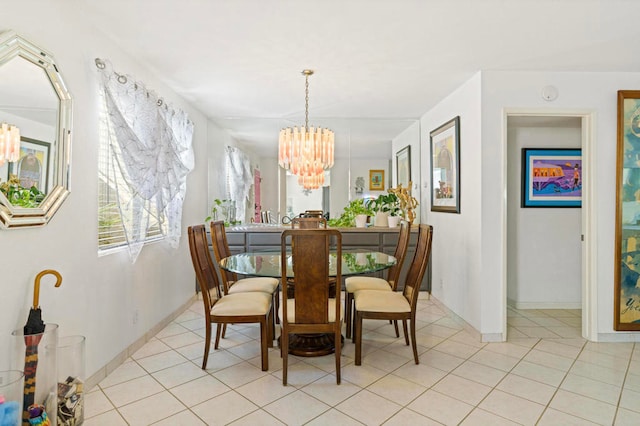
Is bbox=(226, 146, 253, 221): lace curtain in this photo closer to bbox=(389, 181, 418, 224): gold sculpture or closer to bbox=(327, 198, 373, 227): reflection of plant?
bbox=(327, 198, 373, 227): reflection of plant

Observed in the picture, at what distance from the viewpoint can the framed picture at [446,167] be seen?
370cm

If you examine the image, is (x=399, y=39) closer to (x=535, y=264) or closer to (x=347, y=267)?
(x=347, y=267)

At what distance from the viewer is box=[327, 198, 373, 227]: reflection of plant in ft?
16.3

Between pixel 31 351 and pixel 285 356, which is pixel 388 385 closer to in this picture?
pixel 285 356

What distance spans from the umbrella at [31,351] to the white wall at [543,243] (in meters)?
4.43

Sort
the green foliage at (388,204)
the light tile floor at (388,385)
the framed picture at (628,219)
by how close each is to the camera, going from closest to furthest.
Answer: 1. the light tile floor at (388,385)
2. the framed picture at (628,219)
3. the green foliage at (388,204)

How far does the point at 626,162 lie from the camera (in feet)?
10.5

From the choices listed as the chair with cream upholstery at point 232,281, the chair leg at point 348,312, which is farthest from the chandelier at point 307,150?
the chair leg at point 348,312

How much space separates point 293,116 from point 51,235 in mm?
3454

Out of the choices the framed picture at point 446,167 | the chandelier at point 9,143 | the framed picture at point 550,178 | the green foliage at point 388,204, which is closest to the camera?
the chandelier at point 9,143

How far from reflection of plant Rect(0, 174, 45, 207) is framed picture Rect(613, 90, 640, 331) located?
430 centimetres

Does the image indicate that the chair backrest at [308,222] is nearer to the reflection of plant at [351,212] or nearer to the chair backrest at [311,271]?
the reflection of plant at [351,212]

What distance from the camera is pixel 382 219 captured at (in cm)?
486

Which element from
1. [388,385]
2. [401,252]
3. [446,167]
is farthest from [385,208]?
[388,385]
